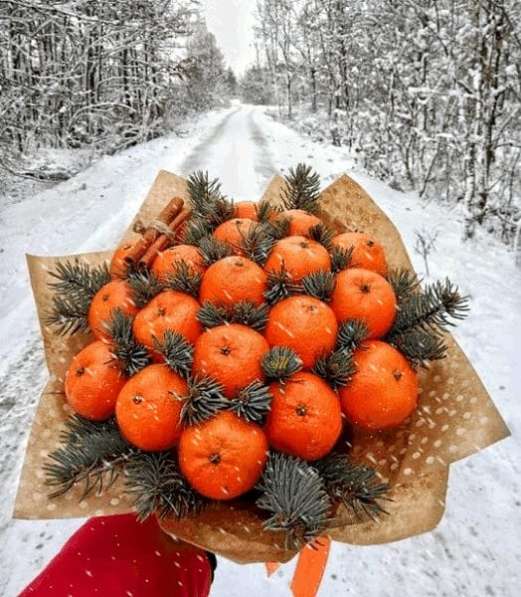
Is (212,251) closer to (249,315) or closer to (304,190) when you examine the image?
(249,315)

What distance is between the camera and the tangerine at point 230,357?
902 mm

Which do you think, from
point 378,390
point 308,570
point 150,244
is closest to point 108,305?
point 150,244

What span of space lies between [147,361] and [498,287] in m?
4.95

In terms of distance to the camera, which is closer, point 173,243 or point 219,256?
point 219,256

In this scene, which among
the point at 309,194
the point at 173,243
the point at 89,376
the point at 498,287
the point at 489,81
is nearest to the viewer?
the point at 89,376

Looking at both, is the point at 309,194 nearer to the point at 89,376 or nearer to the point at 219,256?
the point at 219,256

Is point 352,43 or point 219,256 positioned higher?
point 352,43

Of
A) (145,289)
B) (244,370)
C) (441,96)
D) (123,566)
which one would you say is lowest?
(123,566)

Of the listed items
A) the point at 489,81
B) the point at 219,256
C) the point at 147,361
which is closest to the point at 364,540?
the point at 147,361

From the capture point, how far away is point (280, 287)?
1.06m

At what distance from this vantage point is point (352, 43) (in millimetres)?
14945

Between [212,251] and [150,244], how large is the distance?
0.18 m

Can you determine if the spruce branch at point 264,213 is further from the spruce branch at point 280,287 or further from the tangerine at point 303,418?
the tangerine at point 303,418

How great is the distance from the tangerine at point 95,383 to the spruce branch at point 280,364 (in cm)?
32
